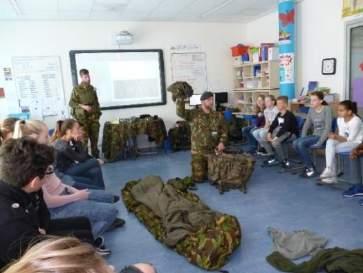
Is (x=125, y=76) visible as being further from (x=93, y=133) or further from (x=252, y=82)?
(x=252, y=82)

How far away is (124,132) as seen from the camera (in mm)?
5801

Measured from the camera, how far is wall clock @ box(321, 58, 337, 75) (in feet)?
15.8

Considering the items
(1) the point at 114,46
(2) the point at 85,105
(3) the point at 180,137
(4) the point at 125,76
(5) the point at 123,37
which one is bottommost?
(3) the point at 180,137

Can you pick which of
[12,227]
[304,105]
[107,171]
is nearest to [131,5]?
[107,171]

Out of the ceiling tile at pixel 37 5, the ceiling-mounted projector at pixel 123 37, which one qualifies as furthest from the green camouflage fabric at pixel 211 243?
the ceiling-mounted projector at pixel 123 37

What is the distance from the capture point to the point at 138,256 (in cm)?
247

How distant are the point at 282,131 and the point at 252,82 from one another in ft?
7.04

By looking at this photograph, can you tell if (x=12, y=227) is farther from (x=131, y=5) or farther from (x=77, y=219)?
(x=131, y=5)

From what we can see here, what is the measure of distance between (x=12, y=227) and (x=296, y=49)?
17.5 feet

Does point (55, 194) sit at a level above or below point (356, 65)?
below

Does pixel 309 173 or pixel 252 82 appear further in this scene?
pixel 252 82

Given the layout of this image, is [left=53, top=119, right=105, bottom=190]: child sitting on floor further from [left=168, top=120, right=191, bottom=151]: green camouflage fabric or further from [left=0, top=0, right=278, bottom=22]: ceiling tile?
[left=168, top=120, right=191, bottom=151]: green camouflage fabric

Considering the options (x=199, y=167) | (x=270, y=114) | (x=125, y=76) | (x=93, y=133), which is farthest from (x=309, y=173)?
(x=125, y=76)

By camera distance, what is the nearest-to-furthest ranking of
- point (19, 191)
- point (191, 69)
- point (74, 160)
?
point (19, 191) < point (74, 160) < point (191, 69)
